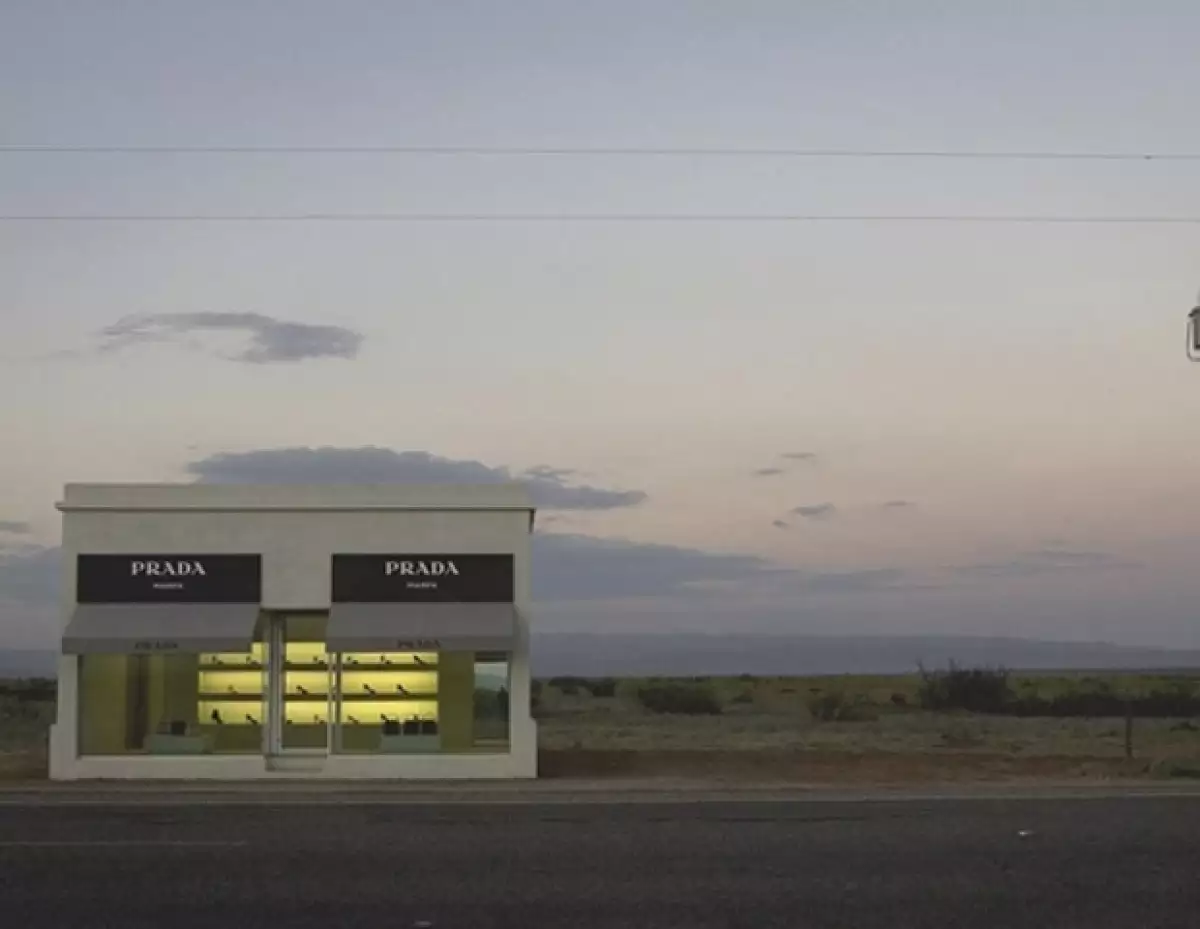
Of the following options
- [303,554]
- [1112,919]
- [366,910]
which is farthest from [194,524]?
[1112,919]

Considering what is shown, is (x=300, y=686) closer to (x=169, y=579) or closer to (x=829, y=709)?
(x=169, y=579)

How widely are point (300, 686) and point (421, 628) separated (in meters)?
2.32

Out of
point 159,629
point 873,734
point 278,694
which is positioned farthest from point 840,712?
point 159,629

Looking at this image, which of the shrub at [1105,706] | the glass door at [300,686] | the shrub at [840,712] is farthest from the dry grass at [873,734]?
the glass door at [300,686]

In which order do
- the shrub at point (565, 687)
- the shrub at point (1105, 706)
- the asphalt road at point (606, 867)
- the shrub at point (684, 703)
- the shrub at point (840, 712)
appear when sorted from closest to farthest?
the asphalt road at point (606, 867)
the shrub at point (840, 712)
the shrub at point (1105, 706)
the shrub at point (684, 703)
the shrub at point (565, 687)

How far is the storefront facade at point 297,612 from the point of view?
27.6 m

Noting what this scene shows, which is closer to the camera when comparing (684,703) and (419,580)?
(419,580)

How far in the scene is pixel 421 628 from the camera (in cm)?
2742

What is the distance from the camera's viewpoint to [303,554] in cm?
2773

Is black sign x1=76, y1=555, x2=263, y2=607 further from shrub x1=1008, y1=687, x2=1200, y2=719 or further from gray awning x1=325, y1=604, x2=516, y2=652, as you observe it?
shrub x1=1008, y1=687, x2=1200, y2=719

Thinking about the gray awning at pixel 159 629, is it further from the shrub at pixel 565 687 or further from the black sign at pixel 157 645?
the shrub at pixel 565 687

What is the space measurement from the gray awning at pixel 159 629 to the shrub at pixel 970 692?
36.4 m

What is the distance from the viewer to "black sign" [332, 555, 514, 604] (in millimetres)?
27781

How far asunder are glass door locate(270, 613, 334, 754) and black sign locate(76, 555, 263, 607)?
89 centimetres
